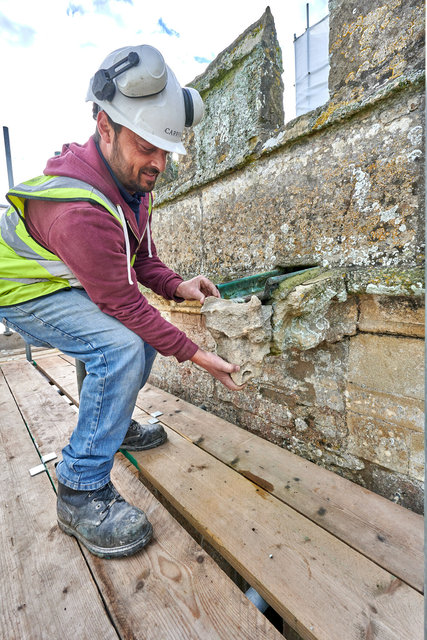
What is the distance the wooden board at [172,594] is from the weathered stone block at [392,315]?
0.95 metres

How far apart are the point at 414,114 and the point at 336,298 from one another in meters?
0.64

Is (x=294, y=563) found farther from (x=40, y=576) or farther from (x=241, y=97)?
(x=241, y=97)

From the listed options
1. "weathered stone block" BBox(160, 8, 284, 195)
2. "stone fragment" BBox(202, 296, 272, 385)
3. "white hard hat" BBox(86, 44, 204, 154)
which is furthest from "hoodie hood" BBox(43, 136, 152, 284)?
"weathered stone block" BBox(160, 8, 284, 195)

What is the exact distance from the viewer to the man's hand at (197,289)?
1.48 metres

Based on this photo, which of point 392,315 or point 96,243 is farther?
point 392,315

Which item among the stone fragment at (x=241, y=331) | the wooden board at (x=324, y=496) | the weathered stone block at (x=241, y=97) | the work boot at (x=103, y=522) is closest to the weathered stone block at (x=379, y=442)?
the wooden board at (x=324, y=496)

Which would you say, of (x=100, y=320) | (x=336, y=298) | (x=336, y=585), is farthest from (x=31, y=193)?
(x=336, y=585)

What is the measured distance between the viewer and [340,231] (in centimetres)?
128

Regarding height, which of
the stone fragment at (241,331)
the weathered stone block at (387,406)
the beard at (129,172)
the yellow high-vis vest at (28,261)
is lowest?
the weathered stone block at (387,406)

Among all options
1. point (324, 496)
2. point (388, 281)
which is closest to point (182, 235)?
point (388, 281)

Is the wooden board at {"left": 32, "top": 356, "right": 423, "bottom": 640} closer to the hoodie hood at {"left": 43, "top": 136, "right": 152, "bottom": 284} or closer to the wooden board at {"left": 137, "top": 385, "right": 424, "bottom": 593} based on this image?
the wooden board at {"left": 137, "top": 385, "right": 424, "bottom": 593}

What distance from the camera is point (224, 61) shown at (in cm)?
171

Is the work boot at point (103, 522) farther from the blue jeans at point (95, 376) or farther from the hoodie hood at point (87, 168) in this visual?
the hoodie hood at point (87, 168)

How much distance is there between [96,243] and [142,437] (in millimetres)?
963
